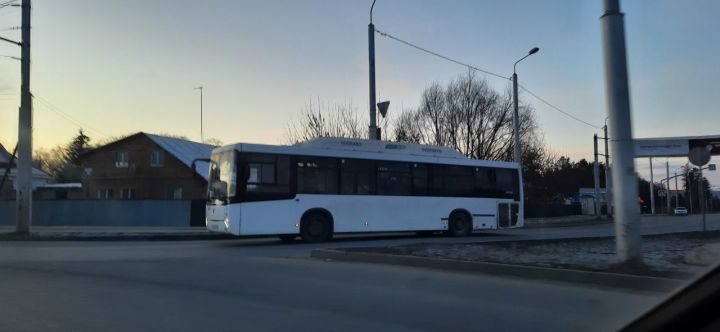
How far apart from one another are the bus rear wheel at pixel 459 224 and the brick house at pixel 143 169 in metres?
27.4

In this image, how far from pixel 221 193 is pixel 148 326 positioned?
10.5 metres

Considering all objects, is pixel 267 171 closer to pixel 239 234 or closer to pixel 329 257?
pixel 239 234

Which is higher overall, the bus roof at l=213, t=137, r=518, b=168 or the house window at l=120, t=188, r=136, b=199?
the bus roof at l=213, t=137, r=518, b=168

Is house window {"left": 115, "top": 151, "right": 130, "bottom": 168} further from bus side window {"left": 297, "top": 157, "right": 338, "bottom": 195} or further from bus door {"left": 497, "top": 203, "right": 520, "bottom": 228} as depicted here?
bus door {"left": 497, "top": 203, "right": 520, "bottom": 228}

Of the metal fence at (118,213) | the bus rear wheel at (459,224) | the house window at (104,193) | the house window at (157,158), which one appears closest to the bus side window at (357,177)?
the bus rear wheel at (459,224)

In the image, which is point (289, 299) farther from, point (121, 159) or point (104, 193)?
point (104, 193)

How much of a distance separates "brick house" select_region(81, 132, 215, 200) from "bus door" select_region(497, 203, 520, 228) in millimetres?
Result: 27678

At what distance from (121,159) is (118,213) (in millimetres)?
18464

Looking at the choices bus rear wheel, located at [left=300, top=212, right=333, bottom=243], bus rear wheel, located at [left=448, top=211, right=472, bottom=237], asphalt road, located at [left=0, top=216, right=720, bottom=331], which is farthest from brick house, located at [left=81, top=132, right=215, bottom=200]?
asphalt road, located at [left=0, top=216, right=720, bottom=331]

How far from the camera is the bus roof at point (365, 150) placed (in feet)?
55.8

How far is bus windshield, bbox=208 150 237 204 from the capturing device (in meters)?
16.2

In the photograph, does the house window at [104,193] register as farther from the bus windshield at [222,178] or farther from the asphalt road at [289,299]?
the asphalt road at [289,299]

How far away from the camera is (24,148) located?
20.7 m

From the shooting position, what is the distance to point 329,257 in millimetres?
12727
